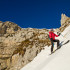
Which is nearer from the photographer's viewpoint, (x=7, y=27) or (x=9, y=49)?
(x=9, y=49)

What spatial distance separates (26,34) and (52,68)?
2523 inches

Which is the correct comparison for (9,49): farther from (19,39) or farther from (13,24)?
(13,24)

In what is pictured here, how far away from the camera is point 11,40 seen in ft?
289

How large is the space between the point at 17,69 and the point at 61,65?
25.0 m

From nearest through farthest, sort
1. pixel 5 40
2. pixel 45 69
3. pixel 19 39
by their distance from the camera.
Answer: pixel 45 69
pixel 19 39
pixel 5 40

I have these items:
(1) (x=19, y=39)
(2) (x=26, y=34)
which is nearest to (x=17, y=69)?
(2) (x=26, y=34)

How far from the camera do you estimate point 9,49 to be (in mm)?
81375

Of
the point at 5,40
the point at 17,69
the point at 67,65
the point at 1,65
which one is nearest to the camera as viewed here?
the point at 67,65

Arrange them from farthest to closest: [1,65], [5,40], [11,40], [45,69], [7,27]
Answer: [7,27]
[5,40]
[11,40]
[1,65]
[45,69]

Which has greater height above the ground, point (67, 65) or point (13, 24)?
point (13, 24)

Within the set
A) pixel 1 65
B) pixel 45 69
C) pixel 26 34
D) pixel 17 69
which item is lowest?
pixel 1 65

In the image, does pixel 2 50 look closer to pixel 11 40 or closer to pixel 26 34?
pixel 11 40

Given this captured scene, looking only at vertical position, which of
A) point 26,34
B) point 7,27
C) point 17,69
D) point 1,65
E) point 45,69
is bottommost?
point 1,65

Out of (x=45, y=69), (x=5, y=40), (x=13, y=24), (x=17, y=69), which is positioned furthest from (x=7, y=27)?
(x=45, y=69)
